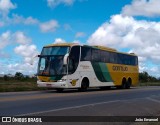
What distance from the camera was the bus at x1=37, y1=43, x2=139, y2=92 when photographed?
28.9m

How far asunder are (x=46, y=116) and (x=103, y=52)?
837 inches

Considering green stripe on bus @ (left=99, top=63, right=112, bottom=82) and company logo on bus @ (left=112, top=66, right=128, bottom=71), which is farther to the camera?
company logo on bus @ (left=112, top=66, right=128, bottom=71)

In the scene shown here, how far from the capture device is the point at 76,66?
30.2 m

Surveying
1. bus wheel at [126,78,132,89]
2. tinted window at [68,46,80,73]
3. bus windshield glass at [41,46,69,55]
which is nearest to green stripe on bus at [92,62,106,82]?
tinted window at [68,46,80,73]

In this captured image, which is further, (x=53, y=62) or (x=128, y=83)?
(x=128, y=83)

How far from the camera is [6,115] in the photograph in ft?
44.9

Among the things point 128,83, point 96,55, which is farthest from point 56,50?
point 128,83

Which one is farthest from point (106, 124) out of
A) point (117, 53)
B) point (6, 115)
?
point (117, 53)

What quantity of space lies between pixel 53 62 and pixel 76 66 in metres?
2.01

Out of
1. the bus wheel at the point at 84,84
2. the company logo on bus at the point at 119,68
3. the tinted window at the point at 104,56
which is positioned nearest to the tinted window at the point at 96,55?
the tinted window at the point at 104,56

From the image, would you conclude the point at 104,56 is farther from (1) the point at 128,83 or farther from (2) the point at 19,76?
(2) the point at 19,76

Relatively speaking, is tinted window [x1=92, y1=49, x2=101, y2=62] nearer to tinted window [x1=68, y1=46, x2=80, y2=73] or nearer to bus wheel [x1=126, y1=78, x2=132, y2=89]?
tinted window [x1=68, y1=46, x2=80, y2=73]

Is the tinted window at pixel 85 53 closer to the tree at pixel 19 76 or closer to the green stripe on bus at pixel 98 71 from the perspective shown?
the green stripe on bus at pixel 98 71

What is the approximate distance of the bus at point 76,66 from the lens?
94.8 ft
